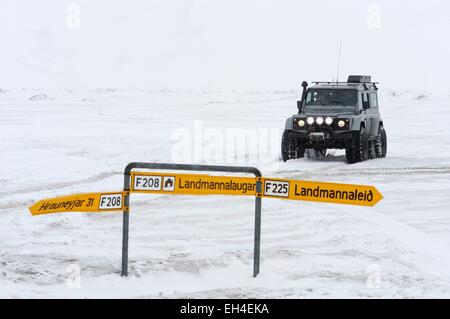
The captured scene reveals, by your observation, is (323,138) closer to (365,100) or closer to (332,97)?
(332,97)

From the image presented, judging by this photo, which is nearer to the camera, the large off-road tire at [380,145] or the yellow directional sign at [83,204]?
the yellow directional sign at [83,204]

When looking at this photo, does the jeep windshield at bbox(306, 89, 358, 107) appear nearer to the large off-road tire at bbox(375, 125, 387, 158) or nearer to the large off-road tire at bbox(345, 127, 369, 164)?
the large off-road tire at bbox(345, 127, 369, 164)

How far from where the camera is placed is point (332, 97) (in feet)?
64.3

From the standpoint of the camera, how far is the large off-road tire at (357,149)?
18609mm

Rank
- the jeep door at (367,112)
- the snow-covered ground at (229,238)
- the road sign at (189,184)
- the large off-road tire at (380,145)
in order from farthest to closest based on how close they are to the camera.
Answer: the large off-road tire at (380,145)
the jeep door at (367,112)
the road sign at (189,184)
the snow-covered ground at (229,238)

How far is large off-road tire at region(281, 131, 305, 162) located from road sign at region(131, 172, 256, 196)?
38.2 ft

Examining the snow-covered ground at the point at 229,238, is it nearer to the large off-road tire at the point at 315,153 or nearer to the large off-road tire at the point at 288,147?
the large off-road tire at the point at 288,147

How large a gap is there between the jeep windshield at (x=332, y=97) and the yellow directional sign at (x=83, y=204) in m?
12.6

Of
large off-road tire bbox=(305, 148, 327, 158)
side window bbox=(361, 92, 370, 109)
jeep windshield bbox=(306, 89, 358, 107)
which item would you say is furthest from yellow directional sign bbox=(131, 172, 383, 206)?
large off-road tire bbox=(305, 148, 327, 158)

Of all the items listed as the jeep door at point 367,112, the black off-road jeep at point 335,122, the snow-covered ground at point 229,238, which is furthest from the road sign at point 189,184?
the jeep door at point 367,112

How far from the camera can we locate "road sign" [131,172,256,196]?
7.32m

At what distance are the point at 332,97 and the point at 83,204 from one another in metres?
12.8
